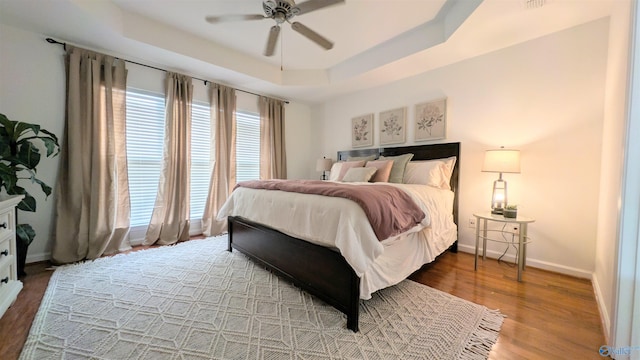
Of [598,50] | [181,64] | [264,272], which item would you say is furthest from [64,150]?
[598,50]

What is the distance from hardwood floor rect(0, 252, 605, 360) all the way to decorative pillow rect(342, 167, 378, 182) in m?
1.23

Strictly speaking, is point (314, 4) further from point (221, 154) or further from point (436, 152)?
point (221, 154)

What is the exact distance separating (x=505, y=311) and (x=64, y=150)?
445cm

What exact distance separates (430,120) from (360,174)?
1.31m

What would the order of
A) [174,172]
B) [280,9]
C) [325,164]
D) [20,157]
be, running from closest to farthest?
[280,9], [20,157], [174,172], [325,164]

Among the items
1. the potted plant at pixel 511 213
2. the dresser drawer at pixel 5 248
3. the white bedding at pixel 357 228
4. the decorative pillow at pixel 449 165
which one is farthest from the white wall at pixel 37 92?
the potted plant at pixel 511 213

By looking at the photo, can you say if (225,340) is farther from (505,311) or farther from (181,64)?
(181,64)

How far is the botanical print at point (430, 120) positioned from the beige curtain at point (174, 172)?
338 centimetres

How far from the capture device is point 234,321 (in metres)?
1.56

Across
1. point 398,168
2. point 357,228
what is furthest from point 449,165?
point 357,228

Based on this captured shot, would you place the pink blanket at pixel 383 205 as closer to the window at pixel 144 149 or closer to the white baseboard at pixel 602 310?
the white baseboard at pixel 602 310

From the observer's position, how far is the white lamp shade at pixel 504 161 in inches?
91.7

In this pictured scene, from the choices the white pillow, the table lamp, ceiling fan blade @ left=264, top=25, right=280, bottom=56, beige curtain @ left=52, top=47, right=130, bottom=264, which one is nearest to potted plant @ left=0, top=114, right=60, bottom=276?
beige curtain @ left=52, top=47, right=130, bottom=264

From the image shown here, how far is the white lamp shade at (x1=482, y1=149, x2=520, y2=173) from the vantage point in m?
2.33
